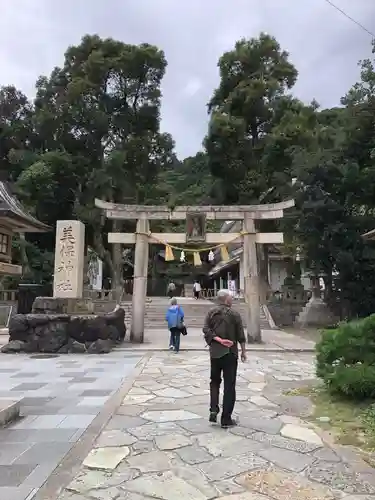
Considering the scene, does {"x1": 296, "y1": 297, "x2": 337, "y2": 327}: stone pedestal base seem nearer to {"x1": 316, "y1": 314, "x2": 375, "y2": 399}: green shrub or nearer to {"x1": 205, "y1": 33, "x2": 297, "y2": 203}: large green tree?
{"x1": 205, "y1": 33, "x2": 297, "y2": 203}: large green tree

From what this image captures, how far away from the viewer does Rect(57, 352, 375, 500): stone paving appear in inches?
145

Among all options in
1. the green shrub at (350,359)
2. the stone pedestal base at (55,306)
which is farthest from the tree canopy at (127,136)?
the green shrub at (350,359)

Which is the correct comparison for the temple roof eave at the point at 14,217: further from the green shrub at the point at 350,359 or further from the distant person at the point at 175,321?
the green shrub at the point at 350,359

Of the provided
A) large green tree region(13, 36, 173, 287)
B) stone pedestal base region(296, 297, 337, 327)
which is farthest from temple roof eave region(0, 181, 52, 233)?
stone pedestal base region(296, 297, 337, 327)

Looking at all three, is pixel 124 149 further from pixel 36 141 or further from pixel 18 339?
pixel 18 339

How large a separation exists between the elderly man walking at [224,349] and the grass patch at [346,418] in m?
1.27

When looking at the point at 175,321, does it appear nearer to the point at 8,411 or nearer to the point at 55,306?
the point at 55,306

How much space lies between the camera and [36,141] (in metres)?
36.1

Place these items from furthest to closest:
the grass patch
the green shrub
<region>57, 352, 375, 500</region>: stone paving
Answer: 1. the green shrub
2. the grass patch
3. <region>57, 352, 375, 500</region>: stone paving

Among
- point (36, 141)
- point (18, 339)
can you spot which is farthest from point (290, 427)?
point (36, 141)

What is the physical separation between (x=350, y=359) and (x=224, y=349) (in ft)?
8.20

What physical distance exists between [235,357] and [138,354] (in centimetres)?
807

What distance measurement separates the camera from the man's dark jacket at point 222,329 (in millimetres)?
5629

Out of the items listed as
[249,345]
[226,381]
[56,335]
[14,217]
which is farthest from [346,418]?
[14,217]
